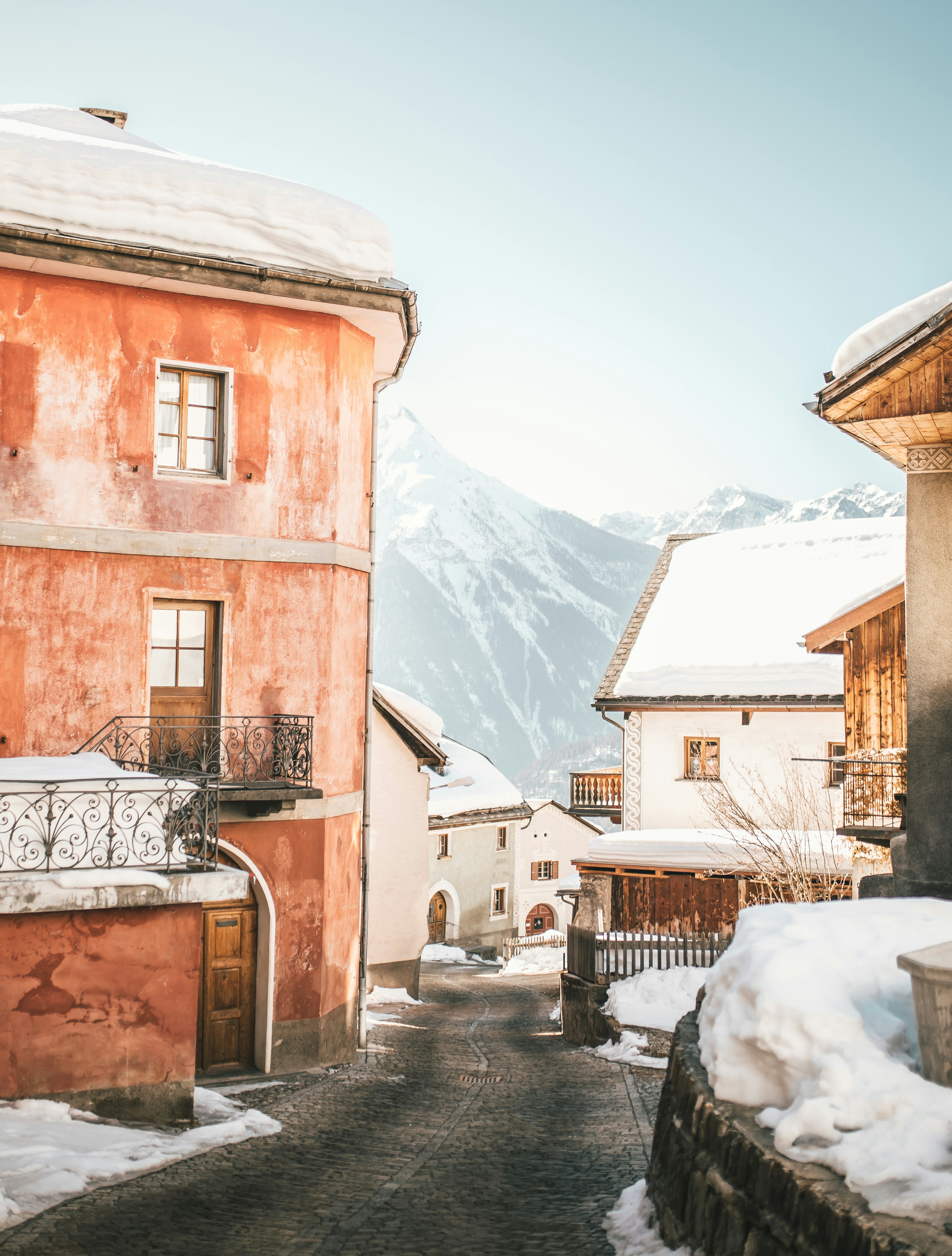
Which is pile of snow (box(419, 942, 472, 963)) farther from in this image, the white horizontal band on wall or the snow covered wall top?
the snow covered wall top

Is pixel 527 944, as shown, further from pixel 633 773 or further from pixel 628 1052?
pixel 628 1052

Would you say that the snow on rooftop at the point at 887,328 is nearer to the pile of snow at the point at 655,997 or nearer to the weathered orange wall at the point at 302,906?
the weathered orange wall at the point at 302,906

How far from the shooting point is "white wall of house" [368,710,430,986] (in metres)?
24.3

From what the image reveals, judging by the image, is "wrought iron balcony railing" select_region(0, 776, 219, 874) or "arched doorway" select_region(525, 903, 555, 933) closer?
"wrought iron balcony railing" select_region(0, 776, 219, 874)

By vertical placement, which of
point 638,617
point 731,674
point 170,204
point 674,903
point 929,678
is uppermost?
point 170,204

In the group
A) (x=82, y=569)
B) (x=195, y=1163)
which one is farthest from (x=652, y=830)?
(x=195, y=1163)

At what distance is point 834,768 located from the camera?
2347cm

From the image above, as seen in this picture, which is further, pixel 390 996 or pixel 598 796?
pixel 598 796

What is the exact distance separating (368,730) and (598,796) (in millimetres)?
12974

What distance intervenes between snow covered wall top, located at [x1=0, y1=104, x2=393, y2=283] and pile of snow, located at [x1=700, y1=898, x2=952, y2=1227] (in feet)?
34.6

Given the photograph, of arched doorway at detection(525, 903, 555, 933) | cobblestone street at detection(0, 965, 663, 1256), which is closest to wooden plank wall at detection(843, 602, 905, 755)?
cobblestone street at detection(0, 965, 663, 1256)

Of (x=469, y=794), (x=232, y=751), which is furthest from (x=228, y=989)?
(x=469, y=794)

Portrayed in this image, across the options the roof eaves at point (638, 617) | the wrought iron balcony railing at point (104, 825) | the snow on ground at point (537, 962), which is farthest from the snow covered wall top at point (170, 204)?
the snow on ground at point (537, 962)

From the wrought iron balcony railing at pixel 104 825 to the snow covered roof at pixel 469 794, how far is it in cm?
2633
